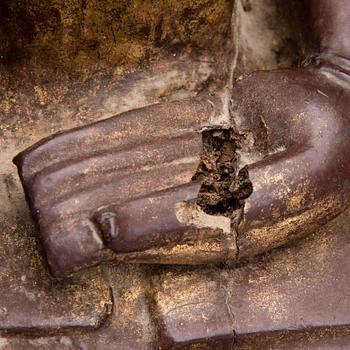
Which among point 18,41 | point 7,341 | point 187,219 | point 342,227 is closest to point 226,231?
point 187,219

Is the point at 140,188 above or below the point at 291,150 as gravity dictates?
below

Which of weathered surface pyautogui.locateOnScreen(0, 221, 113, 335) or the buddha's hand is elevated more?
the buddha's hand

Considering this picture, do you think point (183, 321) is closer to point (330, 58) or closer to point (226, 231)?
point (226, 231)

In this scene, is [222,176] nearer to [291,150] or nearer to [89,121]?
[291,150]

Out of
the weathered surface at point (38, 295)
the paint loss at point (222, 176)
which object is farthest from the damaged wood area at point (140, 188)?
the weathered surface at point (38, 295)

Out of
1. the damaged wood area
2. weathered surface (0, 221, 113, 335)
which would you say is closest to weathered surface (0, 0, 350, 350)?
weathered surface (0, 221, 113, 335)

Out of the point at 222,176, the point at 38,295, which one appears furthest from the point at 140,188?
the point at 38,295

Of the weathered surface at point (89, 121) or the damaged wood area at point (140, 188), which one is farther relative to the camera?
the weathered surface at point (89, 121)

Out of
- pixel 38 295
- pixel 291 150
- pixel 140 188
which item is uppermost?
pixel 291 150

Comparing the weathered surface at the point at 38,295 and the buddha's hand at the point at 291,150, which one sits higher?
the buddha's hand at the point at 291,150

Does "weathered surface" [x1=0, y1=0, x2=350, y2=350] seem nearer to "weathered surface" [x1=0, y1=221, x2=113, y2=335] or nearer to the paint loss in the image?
"weathered surface" [x1=0, y1=221, x2=113, y2=335]

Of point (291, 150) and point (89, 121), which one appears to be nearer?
point (291, 150)

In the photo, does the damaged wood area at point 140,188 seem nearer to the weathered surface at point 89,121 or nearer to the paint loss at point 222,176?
the paint loss at point 222,176
